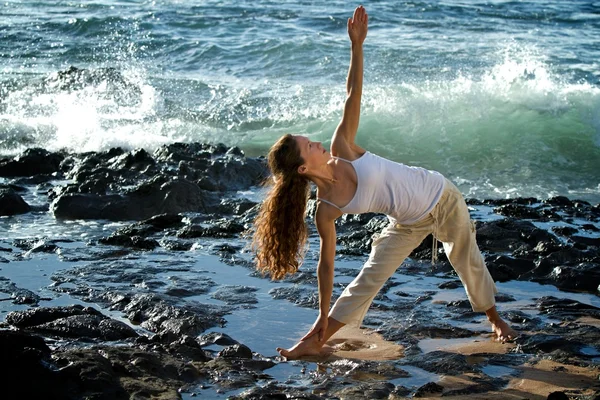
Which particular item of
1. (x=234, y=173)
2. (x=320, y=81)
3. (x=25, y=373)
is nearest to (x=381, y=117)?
(x=320, y=81)

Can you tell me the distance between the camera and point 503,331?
5.73 m

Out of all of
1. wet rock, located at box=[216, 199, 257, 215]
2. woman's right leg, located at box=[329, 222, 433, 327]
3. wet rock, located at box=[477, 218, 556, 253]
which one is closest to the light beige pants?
woman's right leg, located at box=[329, 222, 433, 327]

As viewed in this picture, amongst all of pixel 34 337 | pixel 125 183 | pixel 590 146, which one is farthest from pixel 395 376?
pixel 590 146

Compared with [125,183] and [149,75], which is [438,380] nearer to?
[125,183]

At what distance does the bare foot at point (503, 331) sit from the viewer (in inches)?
225

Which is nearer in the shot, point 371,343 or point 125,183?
point 371,343

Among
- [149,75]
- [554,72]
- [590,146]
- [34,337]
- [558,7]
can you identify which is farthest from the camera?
[558,7]

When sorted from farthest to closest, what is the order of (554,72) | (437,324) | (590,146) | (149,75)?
(149,75) < (554,72) < (590,146) < (437,324)

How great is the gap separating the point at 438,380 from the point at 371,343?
783 mm

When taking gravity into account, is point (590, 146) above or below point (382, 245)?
below

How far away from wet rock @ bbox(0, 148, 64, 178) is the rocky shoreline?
1.19 ft

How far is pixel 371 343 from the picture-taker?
227 inches

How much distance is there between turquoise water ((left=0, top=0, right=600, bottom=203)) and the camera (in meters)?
13.8

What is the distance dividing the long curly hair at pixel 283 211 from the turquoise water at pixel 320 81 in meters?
6.38
